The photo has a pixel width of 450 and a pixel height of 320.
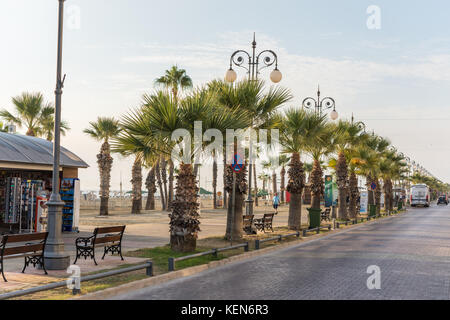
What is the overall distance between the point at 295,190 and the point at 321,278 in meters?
13.7

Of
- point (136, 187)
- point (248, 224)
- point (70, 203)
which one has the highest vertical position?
point (136, 187)

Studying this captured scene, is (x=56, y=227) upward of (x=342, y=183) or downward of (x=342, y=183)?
downward

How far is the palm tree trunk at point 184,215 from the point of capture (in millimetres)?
13898

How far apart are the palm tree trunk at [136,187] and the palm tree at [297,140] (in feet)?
62.7

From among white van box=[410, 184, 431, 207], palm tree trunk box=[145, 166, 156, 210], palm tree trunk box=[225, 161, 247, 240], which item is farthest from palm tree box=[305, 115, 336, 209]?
white van box=[410, 184, 431, 207]

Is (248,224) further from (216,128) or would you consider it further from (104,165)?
(104,165)

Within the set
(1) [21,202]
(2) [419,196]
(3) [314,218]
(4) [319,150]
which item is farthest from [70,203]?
(2) [419,196]

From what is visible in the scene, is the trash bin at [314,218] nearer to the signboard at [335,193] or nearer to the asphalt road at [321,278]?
the asphalt road at [321,278]

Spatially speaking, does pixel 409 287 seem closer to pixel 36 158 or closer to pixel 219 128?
pixel 219 128

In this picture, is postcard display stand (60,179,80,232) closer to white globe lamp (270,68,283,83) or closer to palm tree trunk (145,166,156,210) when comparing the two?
white globe lamp (270,68,283,83)

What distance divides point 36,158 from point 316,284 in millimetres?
14181

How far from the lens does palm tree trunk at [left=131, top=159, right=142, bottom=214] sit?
4028cm

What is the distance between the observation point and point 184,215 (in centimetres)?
1388
